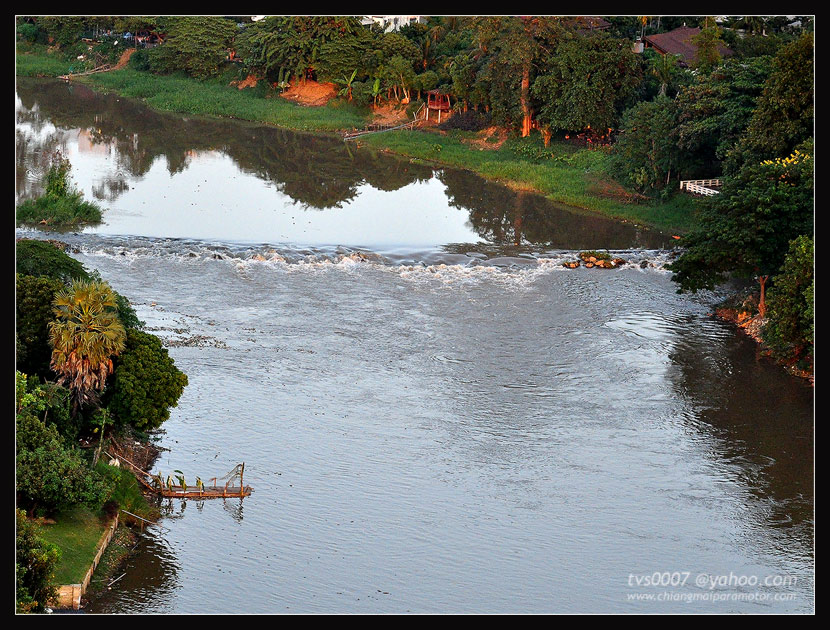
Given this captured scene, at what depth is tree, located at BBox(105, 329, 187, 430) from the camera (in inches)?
931

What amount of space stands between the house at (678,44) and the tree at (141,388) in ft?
147

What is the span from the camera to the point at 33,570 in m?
17.8

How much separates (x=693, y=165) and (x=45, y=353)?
103ft

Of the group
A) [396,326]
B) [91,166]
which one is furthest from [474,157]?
[396,326]

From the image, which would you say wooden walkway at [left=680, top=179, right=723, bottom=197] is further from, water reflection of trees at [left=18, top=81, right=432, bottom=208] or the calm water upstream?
water reflection of trees at [left=18, top=81, right=432, bottom=208]

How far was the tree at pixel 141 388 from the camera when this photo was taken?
77.6 ft

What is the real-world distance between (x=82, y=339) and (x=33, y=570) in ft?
20.4

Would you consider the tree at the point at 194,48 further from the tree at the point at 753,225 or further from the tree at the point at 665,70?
the tree at the point at 753,225

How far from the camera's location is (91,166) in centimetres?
5394

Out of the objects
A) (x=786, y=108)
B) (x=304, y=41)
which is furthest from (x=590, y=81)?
(x=304, y=41)

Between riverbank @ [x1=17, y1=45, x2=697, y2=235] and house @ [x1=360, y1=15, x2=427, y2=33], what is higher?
house @ [x1=360, y1=15, x2=427, y2=33]

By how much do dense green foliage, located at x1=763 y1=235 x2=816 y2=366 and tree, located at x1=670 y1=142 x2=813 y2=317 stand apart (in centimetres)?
268

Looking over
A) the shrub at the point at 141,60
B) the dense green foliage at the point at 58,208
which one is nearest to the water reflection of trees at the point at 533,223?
the dense green foliage at the point at 58,208

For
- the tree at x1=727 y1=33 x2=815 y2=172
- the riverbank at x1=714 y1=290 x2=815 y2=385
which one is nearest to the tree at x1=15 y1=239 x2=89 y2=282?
the riverbank at x1=714 y1=290 x2=815 y2=385
